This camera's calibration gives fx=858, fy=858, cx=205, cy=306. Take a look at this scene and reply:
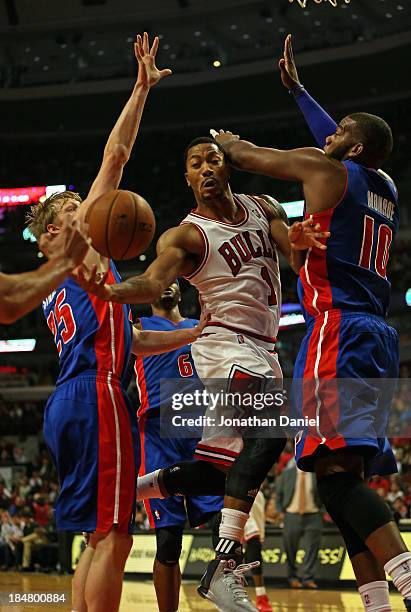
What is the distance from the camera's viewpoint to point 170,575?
19.0ft

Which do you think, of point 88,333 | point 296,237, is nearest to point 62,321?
point 88,333

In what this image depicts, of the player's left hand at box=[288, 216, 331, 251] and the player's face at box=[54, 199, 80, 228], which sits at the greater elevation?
the player's face at box=[54, 199, 80, 228]

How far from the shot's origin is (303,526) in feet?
36.9

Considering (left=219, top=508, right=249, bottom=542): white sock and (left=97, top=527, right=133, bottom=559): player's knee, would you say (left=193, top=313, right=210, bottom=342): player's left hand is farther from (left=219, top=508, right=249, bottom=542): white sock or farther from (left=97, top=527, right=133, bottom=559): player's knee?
(left=97, top=527, right=133, bottom=559): player's knee

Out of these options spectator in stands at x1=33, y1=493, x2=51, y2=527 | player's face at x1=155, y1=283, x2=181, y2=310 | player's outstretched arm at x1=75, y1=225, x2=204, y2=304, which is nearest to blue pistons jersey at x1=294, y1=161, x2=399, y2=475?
player's outstretched arm at x1=75, y1=225, x2=204, y2=304

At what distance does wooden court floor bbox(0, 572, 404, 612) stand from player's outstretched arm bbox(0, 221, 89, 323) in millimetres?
4491

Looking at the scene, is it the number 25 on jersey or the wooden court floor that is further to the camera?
the wooden court floor

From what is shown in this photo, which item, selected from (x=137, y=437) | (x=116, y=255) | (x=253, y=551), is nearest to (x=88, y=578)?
(x=137, y=437)

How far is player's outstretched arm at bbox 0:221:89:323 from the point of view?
372 centimetres

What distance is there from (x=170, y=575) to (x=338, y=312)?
2.38 meters

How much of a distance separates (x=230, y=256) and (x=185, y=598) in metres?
5.57

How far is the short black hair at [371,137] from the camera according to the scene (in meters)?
4.68

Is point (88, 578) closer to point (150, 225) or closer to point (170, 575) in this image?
point (170, 575)

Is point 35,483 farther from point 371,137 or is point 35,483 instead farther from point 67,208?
point 371,137
